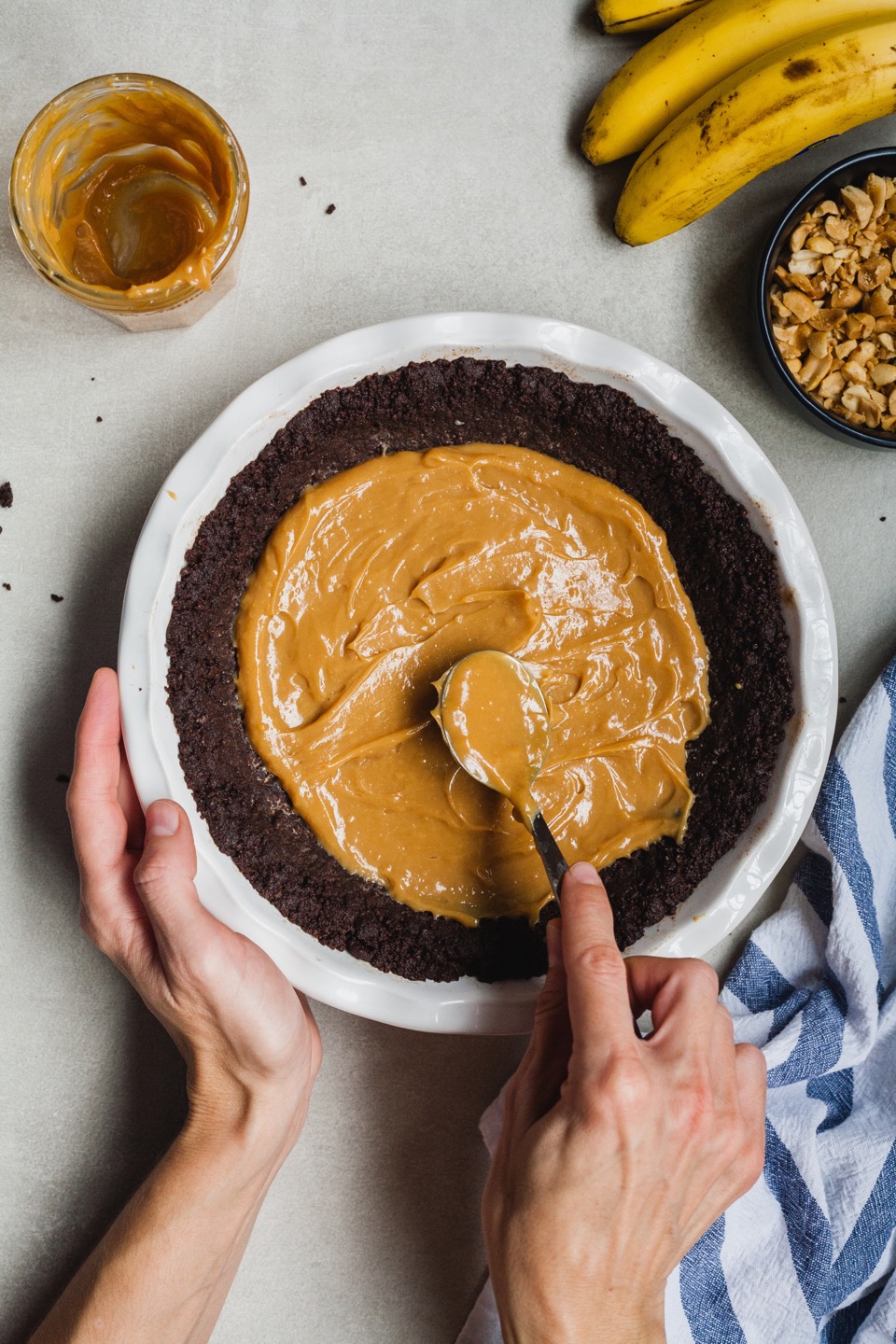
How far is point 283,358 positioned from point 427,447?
0.32 m

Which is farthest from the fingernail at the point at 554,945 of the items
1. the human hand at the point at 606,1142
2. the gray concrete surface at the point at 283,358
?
Result: the gray concrete surface at the point at 283,358

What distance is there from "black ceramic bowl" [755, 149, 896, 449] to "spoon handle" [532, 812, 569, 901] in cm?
88

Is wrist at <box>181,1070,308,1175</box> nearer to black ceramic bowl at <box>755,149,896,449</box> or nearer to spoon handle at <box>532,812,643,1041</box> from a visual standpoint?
→ spoon handle at <box>532,812,643,1041</box>

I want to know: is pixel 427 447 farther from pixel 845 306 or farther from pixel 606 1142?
pixel 606 1142

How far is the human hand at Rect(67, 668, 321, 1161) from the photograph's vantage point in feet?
5.09

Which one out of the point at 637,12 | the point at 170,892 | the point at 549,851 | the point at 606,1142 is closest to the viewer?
the point at 606,1142

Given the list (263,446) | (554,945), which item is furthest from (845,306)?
(554,945)

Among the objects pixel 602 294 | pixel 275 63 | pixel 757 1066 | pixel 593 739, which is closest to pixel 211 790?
pixel 593 739

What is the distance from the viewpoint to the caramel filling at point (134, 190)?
1.66 meters

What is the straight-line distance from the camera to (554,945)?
5.03 ft

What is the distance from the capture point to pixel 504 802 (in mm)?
1816

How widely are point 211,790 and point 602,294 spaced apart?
1.17 metres

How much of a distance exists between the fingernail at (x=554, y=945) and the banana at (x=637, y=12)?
1600mm

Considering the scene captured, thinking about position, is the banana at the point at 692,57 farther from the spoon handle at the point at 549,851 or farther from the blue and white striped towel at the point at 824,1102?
the spoon handle at the point at 549,851
